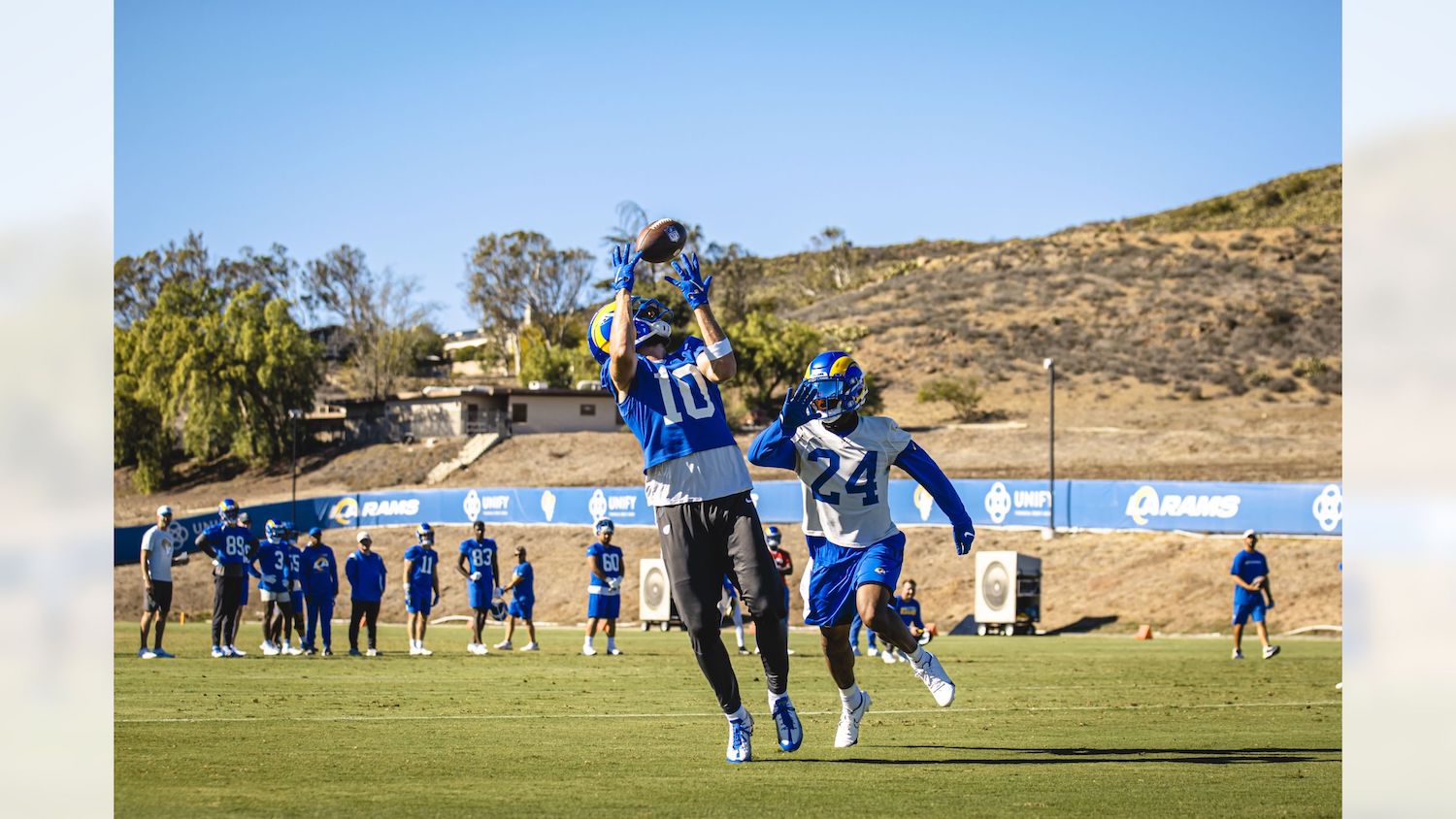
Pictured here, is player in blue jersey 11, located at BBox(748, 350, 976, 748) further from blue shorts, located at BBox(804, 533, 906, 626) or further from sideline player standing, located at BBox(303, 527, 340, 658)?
sideline player standing, located at BBox(303, 527, 340, 658)

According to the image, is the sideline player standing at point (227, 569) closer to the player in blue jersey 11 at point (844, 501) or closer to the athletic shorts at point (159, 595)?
the athletic shorts at point (159, 595)

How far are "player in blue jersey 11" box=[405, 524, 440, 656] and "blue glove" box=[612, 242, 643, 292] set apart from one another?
1584 cm

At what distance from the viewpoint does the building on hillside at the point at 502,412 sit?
3137 inches

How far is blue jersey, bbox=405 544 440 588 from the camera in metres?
24.6

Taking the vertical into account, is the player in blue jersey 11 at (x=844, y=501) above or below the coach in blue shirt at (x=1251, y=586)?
above

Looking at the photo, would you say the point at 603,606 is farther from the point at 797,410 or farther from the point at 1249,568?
the point at 797,410

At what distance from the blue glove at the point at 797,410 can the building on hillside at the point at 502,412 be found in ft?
227

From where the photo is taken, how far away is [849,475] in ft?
32.4

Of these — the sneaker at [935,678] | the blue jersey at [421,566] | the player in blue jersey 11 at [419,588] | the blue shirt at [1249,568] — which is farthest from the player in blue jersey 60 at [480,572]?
the sneaker at [935,678]

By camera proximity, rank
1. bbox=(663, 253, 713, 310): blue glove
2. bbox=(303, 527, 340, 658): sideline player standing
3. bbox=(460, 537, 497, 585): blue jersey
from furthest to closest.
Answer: bbox=(460, 537, 497, 585): blue jersey
bbox=(303, 527, 340, 658): sideline player standing
bbox=(663, 253, 713, 310): blue glove

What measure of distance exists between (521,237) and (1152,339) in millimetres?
52496

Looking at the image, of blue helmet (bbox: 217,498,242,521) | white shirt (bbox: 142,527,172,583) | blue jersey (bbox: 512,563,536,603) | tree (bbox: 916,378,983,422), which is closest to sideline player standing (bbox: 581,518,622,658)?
blue jersey (bbox: 512,563,536,603)
